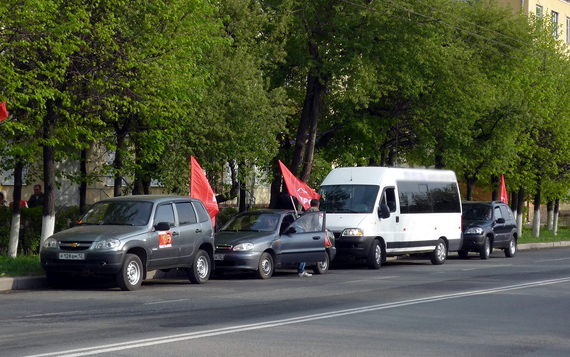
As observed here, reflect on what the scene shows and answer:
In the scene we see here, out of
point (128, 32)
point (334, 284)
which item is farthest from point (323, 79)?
point (334, 284)

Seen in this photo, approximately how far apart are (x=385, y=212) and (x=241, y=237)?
518 centimetres

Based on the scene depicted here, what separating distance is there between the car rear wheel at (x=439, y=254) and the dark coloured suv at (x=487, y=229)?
3014mm

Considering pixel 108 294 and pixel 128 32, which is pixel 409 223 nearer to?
pixel 128 32

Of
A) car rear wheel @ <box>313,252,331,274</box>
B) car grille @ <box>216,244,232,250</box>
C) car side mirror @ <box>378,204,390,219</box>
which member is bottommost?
car rear wheel @ <box>313,252,331,274</box>

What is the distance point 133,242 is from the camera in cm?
1571

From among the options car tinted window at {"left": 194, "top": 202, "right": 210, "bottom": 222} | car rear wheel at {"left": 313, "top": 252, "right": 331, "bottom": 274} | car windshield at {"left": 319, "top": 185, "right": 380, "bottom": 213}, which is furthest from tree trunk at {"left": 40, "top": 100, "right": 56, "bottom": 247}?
car windshield at {"left": 319, "top": 185, "right": 380, "bottom": 213}

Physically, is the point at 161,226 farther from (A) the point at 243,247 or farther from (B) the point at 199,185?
(B) the point at 199,185

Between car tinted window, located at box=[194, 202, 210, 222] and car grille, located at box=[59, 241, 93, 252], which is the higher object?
car tinted window, located at box=[194, 202, 210, 222]

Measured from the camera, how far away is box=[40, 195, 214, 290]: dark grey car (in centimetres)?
1533

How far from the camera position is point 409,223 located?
24.2 meters

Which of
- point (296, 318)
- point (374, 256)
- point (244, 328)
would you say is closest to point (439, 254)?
point (374, 256)

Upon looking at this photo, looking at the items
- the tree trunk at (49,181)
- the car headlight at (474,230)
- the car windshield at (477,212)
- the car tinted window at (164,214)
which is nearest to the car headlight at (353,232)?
the car tinted window at (164,214)

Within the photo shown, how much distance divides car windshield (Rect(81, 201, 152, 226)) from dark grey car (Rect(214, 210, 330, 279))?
2618 mm

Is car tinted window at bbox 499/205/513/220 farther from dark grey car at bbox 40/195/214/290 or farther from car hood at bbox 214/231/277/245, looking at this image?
dark grey car at bbox 40/195/214/290
